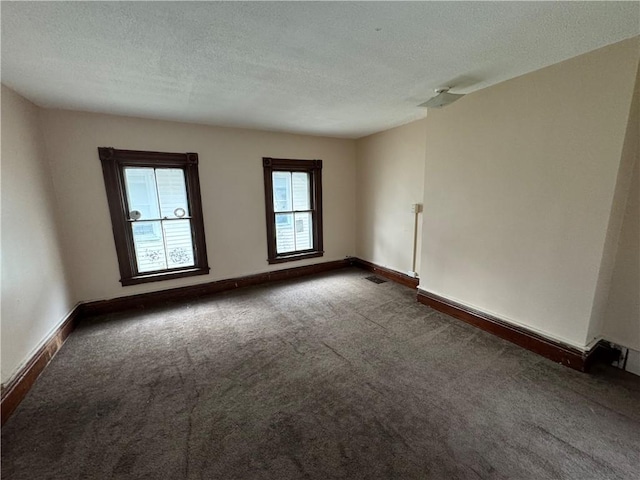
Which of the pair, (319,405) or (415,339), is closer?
(319,405)

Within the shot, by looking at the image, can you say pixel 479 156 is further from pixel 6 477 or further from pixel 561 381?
pixel 6 477

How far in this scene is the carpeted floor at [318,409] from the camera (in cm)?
136

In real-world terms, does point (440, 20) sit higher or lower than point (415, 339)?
higher

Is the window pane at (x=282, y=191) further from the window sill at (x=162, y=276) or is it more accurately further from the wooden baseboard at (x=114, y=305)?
the window sill at (x=162, y=276)

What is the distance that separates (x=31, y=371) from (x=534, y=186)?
406 centimetres

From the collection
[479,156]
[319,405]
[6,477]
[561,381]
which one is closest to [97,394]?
[6,477]

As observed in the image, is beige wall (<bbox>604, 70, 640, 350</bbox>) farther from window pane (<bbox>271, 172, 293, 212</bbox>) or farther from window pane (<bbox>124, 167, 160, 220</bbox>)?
window pane (<bbox>124, 167, 160, 220</bbox>)

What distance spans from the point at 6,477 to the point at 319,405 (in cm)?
158

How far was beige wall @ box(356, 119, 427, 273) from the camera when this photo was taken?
352 centimetres

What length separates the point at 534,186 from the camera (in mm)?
2129

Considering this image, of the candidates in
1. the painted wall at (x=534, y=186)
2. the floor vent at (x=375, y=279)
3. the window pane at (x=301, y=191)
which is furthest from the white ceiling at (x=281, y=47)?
the floor vent at (x=375, y=279)

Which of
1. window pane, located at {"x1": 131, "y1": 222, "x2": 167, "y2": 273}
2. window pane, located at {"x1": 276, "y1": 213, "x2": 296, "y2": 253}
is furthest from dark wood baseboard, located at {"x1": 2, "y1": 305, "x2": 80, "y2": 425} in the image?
window pane, located at {"x1": 276, "y1": 213, "x2": 296, "y2": 253}

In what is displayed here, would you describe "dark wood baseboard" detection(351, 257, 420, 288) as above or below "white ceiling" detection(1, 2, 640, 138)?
below

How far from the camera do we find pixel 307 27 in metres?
1.45
